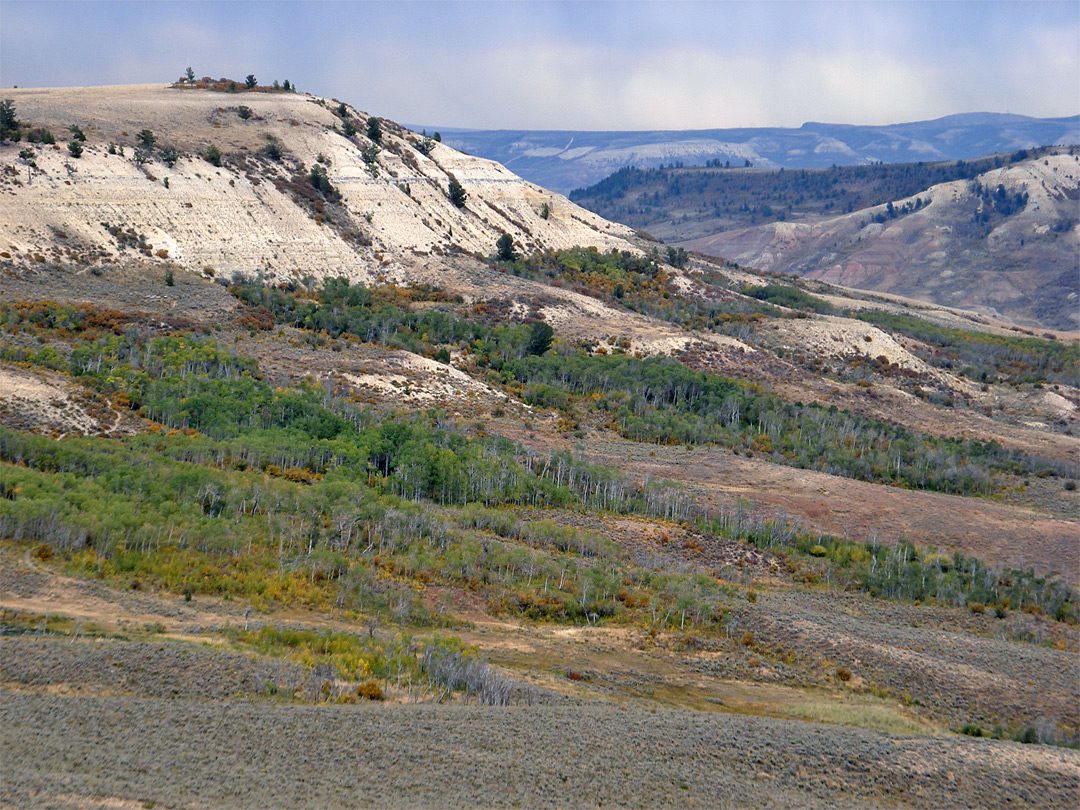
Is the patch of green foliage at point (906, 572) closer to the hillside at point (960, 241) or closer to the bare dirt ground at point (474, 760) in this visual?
the bare dirt ground at point (474, 760)

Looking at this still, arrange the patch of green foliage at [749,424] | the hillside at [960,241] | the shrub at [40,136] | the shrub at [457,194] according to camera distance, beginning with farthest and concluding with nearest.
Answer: the hillside at [960,241], the shrub at [457,194], the shrub at [40,136], the patch of green foliage at [749,424]

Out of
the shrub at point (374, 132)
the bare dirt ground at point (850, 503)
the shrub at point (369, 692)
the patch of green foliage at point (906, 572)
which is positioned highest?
the shrub at point (374, 132)

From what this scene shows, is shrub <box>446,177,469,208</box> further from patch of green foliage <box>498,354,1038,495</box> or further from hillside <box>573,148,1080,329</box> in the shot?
hillside <box>573,148,1080,329</box>

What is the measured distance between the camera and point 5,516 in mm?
25156

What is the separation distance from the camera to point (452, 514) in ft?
Answer: 112

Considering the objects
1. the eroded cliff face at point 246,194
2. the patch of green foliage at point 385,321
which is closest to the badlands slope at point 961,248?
the eroded cliff face at point 246,194

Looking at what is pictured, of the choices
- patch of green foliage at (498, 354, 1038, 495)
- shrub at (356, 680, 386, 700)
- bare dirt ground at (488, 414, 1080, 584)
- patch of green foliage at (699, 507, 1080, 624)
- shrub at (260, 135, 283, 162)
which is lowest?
patch of green foliage at (699, 507, 1080, 624)

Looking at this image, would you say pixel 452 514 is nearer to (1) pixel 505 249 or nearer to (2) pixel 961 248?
(1) pixel 505 249

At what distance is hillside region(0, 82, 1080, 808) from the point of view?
58.0 ft

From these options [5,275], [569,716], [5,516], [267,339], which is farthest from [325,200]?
[569,716]

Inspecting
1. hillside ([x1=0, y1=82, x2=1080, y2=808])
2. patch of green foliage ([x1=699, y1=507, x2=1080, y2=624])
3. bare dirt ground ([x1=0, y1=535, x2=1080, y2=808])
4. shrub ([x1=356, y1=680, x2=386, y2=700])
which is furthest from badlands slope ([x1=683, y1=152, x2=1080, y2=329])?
shrub ([x1=356, y1=680, x2=386, y2=700])

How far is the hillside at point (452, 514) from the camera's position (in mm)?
17672

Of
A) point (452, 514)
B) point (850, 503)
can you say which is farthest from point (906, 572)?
point (452, 514)

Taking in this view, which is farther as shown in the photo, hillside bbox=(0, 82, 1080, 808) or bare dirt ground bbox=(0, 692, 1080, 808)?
hillside bbox=(0, 82, 1080, 808)
